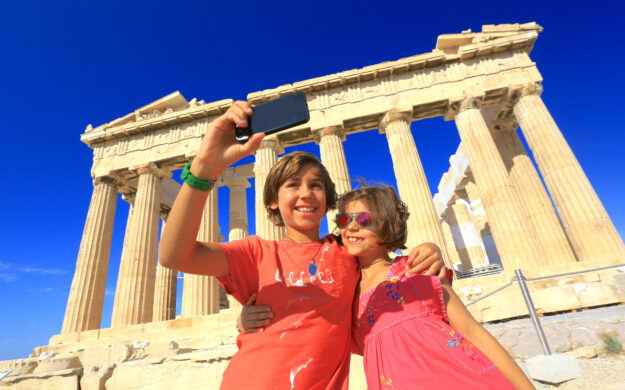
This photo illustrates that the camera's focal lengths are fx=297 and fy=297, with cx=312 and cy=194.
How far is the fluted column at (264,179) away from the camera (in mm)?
11734

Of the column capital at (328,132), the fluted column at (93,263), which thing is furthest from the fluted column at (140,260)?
the column capital at (328,132)

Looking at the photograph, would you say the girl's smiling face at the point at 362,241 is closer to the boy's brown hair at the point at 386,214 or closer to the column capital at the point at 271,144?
the boy's brown hair at the point at 386,214

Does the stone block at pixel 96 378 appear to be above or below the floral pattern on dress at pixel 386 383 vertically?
above

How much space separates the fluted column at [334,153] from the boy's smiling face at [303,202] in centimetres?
1000

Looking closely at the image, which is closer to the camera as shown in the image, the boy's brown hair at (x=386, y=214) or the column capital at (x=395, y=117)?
the boy's brown hair at (x=386, y=214)

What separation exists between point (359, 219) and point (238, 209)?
17592mm

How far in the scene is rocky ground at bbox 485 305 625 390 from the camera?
3766 millimetres

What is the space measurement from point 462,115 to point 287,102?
45.6 ft

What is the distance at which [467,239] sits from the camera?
21.9m

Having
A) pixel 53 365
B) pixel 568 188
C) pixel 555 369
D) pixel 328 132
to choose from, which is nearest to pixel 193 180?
pixel 555 369

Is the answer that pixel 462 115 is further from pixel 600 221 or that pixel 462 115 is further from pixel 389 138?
pixel 600 221

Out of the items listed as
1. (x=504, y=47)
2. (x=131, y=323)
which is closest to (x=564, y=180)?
(x=504, y=47)

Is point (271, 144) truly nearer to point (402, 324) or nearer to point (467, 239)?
point (402, 324)

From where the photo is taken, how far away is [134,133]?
618 inches
